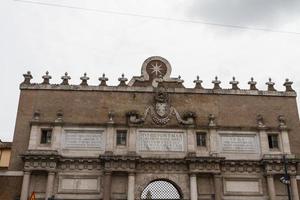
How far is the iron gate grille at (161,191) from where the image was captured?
2608cm

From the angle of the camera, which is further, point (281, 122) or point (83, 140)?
point (281, 122)

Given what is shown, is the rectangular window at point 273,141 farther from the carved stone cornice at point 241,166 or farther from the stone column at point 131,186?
the stone column at point 131,186

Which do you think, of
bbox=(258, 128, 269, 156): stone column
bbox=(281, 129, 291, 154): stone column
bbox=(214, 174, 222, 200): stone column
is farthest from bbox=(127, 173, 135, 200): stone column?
bbox=(281, 129, 291, 154): stone column

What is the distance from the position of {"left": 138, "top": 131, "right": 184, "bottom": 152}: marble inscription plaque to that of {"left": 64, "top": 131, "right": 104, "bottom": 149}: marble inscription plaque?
8.71 ft

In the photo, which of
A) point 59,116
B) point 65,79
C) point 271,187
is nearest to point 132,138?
point 59,116

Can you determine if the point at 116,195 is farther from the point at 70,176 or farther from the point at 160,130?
the point at 160,130

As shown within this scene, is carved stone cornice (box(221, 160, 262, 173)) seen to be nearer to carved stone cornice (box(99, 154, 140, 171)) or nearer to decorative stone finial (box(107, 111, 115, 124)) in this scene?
carved stone cornice (box(99, 154, 140, 171))

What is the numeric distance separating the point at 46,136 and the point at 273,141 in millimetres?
Result: 15059

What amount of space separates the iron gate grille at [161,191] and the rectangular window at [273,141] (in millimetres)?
7155

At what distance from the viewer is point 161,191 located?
26.2m

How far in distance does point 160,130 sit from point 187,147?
210 centimetres

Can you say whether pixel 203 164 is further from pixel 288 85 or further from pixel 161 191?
pixel 288 85

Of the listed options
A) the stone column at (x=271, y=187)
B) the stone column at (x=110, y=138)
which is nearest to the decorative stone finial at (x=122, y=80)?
the stone column at (x=110, y=138)

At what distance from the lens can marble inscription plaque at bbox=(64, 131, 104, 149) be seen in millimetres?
26562
